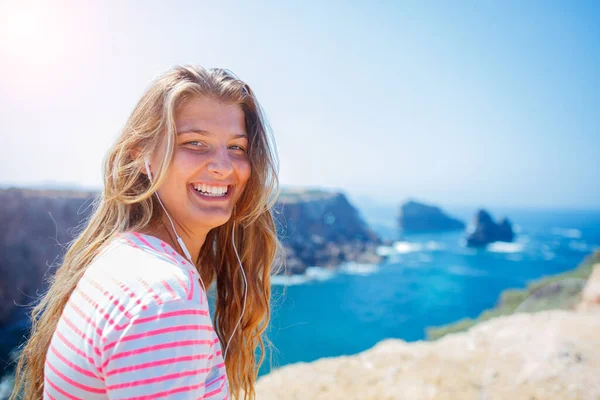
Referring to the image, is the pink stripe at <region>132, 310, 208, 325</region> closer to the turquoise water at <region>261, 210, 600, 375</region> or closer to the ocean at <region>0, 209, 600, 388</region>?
the ocean at <region>0, 209, 600, 388</region>

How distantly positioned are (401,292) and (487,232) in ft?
133

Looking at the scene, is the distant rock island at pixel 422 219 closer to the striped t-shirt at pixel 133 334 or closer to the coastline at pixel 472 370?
the coastline at pixel 472 370

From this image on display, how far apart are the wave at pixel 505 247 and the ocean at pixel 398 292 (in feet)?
0.54

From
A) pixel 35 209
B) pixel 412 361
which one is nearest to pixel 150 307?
pixel 412 361

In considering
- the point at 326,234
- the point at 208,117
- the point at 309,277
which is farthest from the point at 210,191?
the point at 326,234

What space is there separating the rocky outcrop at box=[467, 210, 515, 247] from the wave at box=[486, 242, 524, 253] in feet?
4.35

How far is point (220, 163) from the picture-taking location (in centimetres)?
125

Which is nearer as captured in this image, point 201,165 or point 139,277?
point 139,277

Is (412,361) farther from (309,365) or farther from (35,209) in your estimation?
(35,209)

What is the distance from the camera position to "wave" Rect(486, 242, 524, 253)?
6322 centimetres

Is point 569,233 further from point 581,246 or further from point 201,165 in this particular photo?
point 201,165

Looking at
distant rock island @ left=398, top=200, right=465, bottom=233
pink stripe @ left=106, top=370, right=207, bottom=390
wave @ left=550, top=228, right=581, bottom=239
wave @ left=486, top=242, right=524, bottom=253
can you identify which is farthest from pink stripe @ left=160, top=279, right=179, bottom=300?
wave @ left=550, top=228, right=581, bottom=239

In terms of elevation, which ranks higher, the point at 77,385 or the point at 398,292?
the point at 77,385

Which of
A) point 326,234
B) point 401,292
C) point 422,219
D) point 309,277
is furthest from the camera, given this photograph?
point 422,219
